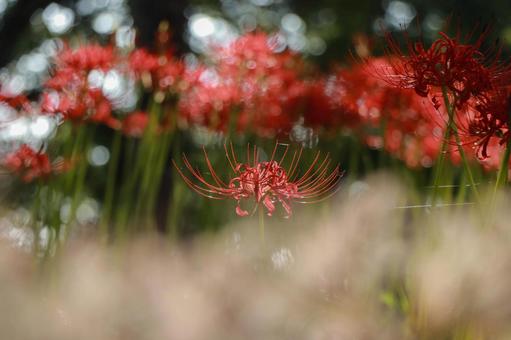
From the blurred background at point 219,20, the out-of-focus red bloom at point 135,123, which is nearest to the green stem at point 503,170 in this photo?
the out-of-focus red bloom at point 135,123

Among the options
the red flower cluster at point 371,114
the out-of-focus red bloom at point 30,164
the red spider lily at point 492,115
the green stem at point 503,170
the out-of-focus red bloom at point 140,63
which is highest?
the out-of-focus red bloom at point 140,63

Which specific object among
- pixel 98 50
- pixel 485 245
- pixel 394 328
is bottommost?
pixel 394 328

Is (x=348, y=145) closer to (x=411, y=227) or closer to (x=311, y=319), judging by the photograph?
(x=411, y=227)

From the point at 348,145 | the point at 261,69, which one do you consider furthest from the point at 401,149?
the point at 261,69

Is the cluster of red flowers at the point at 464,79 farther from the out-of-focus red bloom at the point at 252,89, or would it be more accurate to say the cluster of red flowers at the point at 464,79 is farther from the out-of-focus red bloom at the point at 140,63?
the out-of-focus red bloom at the point at 140,63

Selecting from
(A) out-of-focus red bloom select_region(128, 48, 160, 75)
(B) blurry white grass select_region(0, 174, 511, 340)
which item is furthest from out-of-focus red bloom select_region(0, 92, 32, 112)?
(B) blurry white grass select_region(0, 174, 511, 340)

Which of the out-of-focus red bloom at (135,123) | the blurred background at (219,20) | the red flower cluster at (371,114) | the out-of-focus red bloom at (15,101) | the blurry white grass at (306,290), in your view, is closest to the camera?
the blurry white grass at (306,290)

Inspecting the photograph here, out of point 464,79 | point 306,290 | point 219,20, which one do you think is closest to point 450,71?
point 464,79
